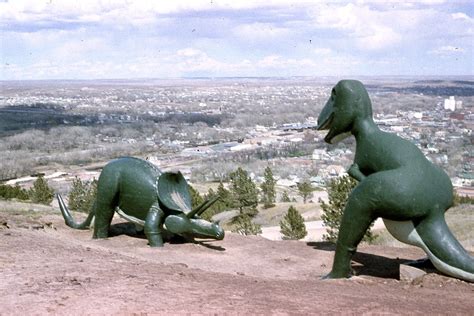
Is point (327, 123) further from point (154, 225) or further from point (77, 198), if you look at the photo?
point (77, 198)

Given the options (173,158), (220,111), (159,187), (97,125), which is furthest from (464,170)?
(220,111)

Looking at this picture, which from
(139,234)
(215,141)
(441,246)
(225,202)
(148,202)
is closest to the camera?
(441,246)

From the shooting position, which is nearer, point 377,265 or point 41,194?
point 377,265

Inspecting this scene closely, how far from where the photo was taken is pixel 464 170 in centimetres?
6169

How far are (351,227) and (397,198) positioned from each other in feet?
3.47

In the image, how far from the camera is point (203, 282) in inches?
336

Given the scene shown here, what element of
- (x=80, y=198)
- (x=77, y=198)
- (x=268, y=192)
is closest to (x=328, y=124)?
(x=80, y=198)

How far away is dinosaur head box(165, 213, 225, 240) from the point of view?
1300 centimetres

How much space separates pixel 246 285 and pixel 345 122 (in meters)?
3.65

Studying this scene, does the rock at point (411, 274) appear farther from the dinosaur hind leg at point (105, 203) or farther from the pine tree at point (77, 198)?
the pine tree at point (77, 198)

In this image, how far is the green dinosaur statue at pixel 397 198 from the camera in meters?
9.31

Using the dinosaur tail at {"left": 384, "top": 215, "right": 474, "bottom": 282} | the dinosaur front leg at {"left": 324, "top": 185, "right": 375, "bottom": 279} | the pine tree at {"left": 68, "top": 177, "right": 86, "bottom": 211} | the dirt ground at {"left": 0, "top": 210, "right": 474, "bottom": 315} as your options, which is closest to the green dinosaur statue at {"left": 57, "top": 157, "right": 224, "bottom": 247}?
the dirt ground at {"left": 0, "top": 210, "right": 474, "bottom": 315}

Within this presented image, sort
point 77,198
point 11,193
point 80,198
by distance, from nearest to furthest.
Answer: point 11,193
point 80,198
point 77,198

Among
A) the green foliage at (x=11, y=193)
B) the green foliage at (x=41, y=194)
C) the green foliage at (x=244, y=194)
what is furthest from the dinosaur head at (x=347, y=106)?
the green foliage at (x=244, y=194)
